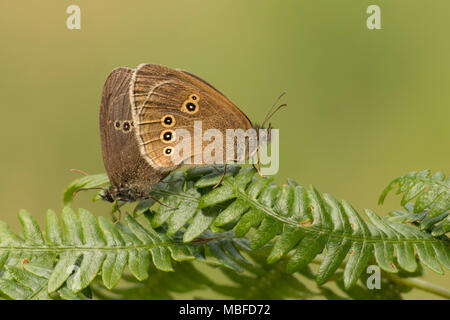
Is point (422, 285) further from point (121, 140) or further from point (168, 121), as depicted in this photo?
point (121, 140)

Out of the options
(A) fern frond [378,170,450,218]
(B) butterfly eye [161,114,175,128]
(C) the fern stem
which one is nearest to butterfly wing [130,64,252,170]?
(B) butterfly eye [161,114,175,128]

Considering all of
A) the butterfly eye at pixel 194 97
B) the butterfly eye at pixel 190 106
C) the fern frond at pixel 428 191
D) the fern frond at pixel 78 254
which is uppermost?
the butterfly eye at pixel 194 97

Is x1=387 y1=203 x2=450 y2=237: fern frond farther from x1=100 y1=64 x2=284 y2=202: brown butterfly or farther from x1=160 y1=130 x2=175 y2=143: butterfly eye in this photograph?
x1=160 y1=130 x2=175 y2=143: butterfly eye

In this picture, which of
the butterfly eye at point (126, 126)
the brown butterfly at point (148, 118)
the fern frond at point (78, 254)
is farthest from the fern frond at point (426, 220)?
the butterfly eye at point (126, 126)

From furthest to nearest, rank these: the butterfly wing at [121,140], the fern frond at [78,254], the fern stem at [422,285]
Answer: the butterfly wing at [121,140] → the fern stem at [422,285] → the fern frond at [78,254]

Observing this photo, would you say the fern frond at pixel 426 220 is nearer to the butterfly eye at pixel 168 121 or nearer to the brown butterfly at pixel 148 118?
the brown butterfly at pixel 148 118

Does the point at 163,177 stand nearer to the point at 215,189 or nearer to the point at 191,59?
the point at 215,189

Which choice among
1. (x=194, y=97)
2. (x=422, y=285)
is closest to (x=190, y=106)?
(x=194, y=97)
